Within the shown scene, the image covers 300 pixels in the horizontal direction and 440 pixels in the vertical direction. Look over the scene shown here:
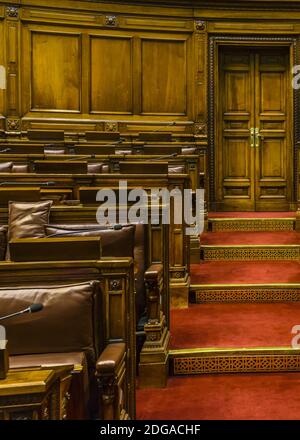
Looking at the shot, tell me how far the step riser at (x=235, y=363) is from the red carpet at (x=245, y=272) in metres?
0.74

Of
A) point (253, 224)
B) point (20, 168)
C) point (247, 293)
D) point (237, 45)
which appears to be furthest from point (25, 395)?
point (237, 45)

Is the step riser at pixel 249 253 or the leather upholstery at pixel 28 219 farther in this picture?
the step riser at pixel 249 253

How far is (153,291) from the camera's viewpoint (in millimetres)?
1841

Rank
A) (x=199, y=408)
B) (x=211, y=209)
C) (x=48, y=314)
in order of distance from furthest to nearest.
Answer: (x=211, y=209)
(x=199, y=408)
(x=48, y=314)

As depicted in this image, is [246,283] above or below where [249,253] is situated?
below

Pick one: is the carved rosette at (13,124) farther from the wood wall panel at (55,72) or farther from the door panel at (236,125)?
the door panel at (236,125)

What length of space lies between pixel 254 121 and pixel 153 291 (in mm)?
3486

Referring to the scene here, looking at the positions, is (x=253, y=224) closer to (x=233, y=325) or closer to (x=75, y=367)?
(x=233, y=325)

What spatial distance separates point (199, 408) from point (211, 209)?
3.30 m

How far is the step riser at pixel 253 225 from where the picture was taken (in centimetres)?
377

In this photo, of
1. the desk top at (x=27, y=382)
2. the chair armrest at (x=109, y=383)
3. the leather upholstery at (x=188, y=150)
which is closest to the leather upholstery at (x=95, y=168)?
the leather upholstery at (x=188, y=150)

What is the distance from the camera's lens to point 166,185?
266 centimetres
